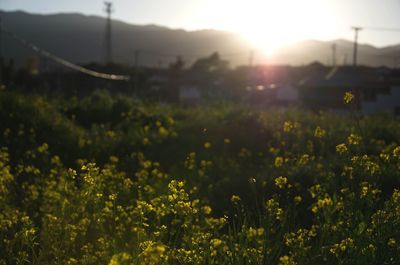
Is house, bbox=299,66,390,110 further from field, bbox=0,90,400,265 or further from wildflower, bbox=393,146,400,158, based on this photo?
wildflower, bbox=393,146,400,158

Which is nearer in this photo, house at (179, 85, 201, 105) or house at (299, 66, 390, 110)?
house at (299, 66, 390, 110)

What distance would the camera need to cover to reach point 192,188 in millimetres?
→ 6910

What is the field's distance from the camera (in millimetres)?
3633

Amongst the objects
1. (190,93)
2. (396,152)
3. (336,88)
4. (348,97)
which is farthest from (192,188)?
(190,93)

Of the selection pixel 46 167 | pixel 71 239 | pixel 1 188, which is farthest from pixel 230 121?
pixel 71 239

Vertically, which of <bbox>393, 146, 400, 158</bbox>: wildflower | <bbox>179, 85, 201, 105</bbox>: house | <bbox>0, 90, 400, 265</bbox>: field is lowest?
<bbox>179, 85, 201, 105</bbox>: house

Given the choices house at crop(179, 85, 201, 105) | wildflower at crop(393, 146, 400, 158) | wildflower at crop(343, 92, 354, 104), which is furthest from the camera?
house at crop(179, 85, 201, 105)

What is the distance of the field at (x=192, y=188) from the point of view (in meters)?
3.63

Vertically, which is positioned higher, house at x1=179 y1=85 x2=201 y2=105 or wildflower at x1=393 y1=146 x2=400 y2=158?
wildflower at x1=393 y1=146 x2=400 y2=158

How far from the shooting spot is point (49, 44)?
182 meters

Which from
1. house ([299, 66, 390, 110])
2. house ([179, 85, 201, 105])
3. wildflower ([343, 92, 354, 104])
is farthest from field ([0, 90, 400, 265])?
house ([179, 85, 201, 105])

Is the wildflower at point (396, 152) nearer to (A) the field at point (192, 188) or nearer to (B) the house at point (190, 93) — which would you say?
(A) the field at point (192, 188)

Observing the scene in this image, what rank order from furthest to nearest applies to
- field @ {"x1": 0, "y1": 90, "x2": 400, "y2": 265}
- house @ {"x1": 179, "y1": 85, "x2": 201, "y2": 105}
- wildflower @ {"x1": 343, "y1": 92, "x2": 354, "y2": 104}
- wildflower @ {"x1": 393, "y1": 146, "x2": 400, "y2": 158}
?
house @ {"x1": 179, "y1": 85, "x2": 201, "y2": 105}
wildflower @ {"x1": 343, "y1": 92, "x2": 354, "y2": 104}
wildflower @ {"x1": 393, "y1": 146, "x2": 400, "y2": 158}
field @ {"x1": 0, "y1": 90, "x2": 400, "y2": 265}

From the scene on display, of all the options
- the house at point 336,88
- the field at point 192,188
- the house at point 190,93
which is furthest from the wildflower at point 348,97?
the house at point 190,93
